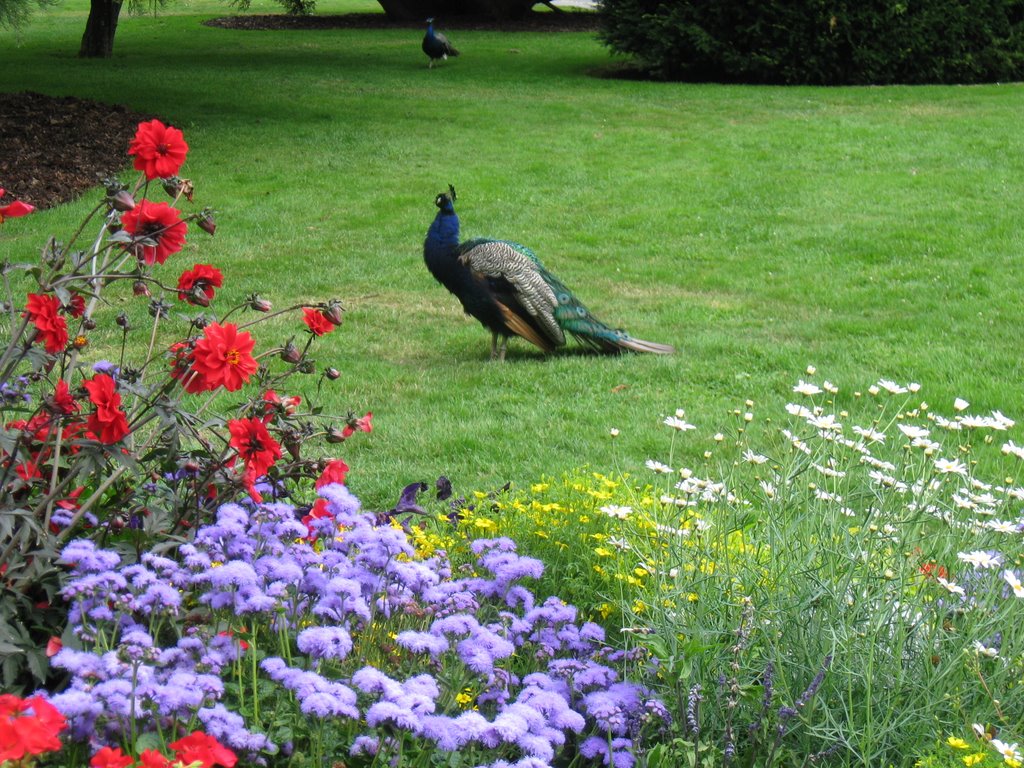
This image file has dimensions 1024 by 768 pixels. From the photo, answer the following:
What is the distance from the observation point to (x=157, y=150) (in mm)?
3236

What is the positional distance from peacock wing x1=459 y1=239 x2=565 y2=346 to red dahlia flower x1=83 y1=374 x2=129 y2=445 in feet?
13.7

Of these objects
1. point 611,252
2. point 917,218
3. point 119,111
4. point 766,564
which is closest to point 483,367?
point 611,252

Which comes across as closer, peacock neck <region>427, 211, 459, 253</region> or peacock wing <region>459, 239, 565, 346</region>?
peacock wing <region>459, 239, 565, 346</region>

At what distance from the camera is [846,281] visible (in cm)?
886

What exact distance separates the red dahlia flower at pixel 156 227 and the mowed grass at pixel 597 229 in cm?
204

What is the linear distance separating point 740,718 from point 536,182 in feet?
30.6

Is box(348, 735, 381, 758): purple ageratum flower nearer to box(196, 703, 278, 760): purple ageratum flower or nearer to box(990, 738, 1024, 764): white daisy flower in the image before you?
box(196, 703, 278, 760): purple ageratum flower

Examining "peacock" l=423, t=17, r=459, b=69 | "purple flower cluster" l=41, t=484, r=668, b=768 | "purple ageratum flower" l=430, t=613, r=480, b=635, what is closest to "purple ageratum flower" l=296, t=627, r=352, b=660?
"purple flower cluster" l=41, t=484, r=668, b=768

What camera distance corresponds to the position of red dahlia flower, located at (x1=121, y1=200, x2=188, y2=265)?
10.5 ft

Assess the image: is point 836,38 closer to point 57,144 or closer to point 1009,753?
point 57,144

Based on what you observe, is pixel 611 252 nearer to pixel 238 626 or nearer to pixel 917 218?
pixel 917 218

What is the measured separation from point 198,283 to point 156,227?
184mm

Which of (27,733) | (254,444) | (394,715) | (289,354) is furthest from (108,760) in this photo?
(289,354)

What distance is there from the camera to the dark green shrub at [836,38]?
A: 17.1m
